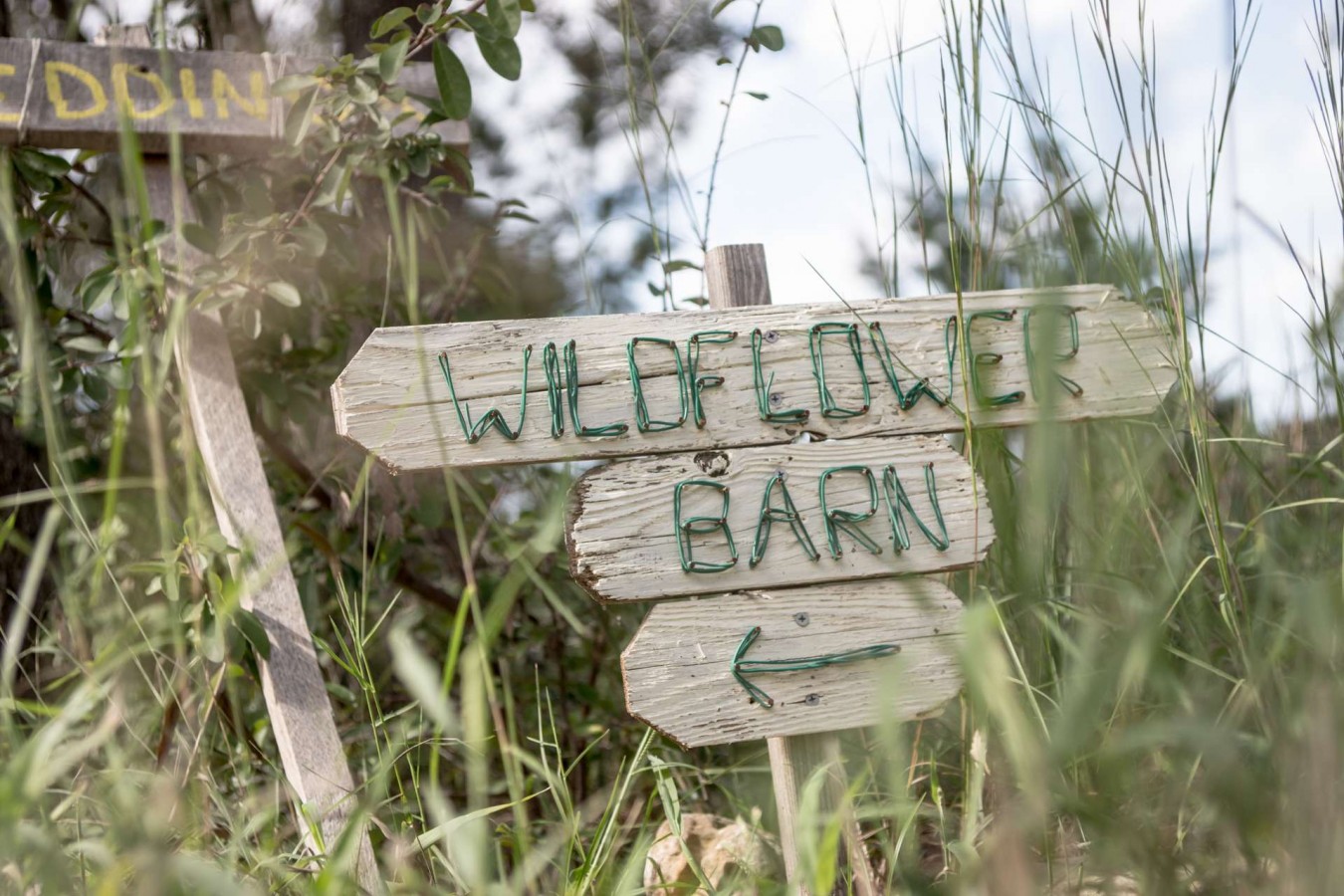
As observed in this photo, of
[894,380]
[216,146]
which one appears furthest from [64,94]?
[894,380]

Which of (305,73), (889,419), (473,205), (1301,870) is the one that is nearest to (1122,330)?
(889,419)

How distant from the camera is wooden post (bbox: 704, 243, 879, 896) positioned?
115 centimetres

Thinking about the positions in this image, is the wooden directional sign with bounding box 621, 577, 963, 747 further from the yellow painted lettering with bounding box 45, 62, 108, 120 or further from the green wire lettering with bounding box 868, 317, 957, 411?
the yellow painted lettering with bounding box 45, 62, 108, 120

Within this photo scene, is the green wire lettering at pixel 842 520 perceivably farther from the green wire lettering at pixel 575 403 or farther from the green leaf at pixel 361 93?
the green leaf at pixel 361 93

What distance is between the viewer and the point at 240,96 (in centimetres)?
171

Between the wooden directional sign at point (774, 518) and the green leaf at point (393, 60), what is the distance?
747mm

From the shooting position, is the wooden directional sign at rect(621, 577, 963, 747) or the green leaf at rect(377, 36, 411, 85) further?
the green leaf at rect(377, 36, 411, 85)

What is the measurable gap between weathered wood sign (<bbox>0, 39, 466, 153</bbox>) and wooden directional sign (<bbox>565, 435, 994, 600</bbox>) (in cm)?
90

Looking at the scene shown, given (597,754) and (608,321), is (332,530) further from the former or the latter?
(608,321)

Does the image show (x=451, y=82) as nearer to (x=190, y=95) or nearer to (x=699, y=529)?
(x=190, y=95)

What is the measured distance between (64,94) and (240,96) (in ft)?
0.83

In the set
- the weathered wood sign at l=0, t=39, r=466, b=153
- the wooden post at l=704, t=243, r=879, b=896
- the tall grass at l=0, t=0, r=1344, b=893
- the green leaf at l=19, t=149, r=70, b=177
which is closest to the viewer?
the tall grass at l=0, t=0, r=1344, b=893

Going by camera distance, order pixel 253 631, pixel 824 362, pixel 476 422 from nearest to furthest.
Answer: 1. pixel 476 422
2. pixel 824 362
3. pixel 253 631

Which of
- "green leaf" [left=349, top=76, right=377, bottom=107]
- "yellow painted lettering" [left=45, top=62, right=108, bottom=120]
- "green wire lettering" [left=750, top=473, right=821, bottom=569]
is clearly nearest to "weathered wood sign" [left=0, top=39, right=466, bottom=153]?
"yellow painted lettering" [left=45, top=62, right=108, bottom=120]
